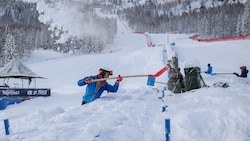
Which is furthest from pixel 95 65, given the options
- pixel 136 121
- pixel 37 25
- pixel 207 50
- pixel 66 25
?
pixel 37 25

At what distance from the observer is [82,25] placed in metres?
38.5

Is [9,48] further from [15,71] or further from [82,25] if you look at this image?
[15,71]

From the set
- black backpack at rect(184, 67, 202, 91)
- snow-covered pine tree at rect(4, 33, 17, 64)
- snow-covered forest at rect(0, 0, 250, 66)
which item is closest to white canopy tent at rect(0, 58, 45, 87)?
snow-covered forest at rect(0, 0, 250, 66)

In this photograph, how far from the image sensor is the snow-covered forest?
112ft

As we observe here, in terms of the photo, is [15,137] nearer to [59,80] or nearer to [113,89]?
[113,89]

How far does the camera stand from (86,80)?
8.38 m

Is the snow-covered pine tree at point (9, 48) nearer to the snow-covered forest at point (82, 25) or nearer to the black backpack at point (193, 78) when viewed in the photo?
the snow-covered forest at point (82, 25)

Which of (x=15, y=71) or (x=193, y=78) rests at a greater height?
A: (x=193, y=78)

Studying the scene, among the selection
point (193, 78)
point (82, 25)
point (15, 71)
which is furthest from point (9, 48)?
point (193, 78)

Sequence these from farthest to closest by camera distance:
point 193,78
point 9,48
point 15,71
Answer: point 9,48, point 15,71, point 193,78

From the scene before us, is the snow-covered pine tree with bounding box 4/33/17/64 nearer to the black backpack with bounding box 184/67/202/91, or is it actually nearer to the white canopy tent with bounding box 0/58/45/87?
the white canopy tent with bounding box 0/58/45/87

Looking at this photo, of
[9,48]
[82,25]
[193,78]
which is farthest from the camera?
[9,48]

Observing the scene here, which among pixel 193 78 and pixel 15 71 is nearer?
pixel 193 78

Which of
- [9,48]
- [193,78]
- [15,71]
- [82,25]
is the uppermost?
[82,25]
